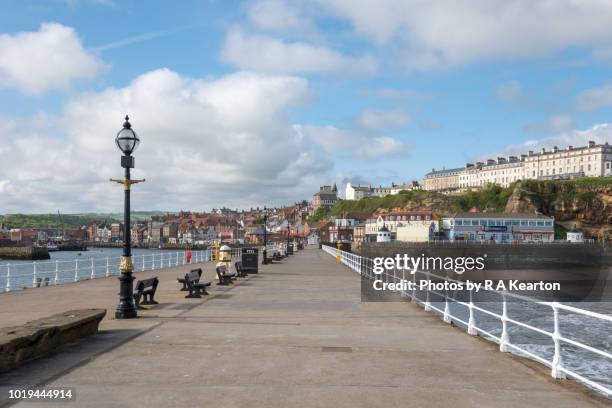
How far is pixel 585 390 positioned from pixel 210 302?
447 inches

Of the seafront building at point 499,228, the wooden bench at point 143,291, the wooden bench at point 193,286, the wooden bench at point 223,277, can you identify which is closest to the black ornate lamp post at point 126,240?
the wooden bench at point 143,291

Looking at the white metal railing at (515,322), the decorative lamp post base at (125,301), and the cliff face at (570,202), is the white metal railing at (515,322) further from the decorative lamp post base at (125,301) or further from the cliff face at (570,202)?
the cliff face at (570,202)

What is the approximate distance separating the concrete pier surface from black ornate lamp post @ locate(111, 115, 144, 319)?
418 millimetres

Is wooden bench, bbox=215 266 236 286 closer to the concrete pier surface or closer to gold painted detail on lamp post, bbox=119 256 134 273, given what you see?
the concrete pier surface

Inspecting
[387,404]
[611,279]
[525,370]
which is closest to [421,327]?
[525,370]

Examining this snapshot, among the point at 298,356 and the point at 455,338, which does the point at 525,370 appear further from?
the point at 298,356

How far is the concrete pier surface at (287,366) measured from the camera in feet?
20.9

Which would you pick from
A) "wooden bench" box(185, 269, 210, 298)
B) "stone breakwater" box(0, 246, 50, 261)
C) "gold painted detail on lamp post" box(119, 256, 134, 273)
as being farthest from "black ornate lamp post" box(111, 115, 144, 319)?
"stone breakwater" box(0, 246, 50, 261)

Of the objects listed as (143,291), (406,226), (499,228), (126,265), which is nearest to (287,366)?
(126,265)

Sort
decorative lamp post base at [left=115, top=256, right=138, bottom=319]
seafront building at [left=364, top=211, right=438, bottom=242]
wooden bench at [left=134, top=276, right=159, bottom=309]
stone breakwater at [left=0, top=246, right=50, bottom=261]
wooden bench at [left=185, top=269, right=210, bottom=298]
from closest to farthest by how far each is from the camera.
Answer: decorative lamp post base at [left=115, top=256, right=138, bottom=319] → wooden bench at [left=134, top=276, right=159, bottom=309] → wooden bench at [left=185, top=269, right=210, bottom=298] → stone breakwater at [left=0, top=246, right=50, bottom=261] → seafront building at [left=364, top=211, right=438, bottom=242]

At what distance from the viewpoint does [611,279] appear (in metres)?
62.4

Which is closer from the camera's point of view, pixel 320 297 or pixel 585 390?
pixel 585 390

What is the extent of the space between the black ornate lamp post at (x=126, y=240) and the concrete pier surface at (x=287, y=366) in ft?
1.37

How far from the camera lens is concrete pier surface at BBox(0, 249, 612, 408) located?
6375mm
